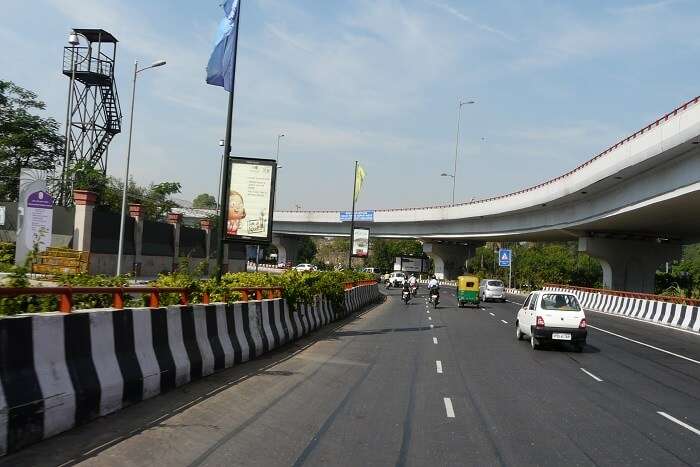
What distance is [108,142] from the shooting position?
174ft

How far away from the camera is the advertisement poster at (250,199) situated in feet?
63.3

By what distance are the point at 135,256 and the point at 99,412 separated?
114ft

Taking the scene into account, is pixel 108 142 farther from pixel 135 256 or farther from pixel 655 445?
pixel 655 445

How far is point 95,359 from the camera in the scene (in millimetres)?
Result: 7594

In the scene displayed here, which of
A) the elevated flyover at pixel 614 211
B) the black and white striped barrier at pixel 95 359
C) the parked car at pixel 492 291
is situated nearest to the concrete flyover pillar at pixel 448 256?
the elevated flyover at pixel 614 211

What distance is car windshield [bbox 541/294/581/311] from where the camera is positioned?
1791 cm

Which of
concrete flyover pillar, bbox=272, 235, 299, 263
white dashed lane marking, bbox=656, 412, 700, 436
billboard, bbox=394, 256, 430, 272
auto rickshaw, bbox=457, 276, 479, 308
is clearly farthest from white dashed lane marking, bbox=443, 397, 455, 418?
concrete flyover pillar, bbox=272, 235, 299, 263

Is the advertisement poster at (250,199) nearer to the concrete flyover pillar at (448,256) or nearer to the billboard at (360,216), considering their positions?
the billboard at (360,216)

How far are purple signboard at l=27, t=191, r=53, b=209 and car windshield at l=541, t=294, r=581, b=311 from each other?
639 inches

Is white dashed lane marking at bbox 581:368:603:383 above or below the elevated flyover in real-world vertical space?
below

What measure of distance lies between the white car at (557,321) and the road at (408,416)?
99cm

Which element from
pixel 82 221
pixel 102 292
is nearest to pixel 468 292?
pixel 82 221

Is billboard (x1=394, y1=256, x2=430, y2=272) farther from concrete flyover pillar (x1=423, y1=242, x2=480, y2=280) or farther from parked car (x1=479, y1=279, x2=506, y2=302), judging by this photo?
parked car (x1=479, y1=279, x2=506, y2=302)

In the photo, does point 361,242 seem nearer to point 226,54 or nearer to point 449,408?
point 226,54
